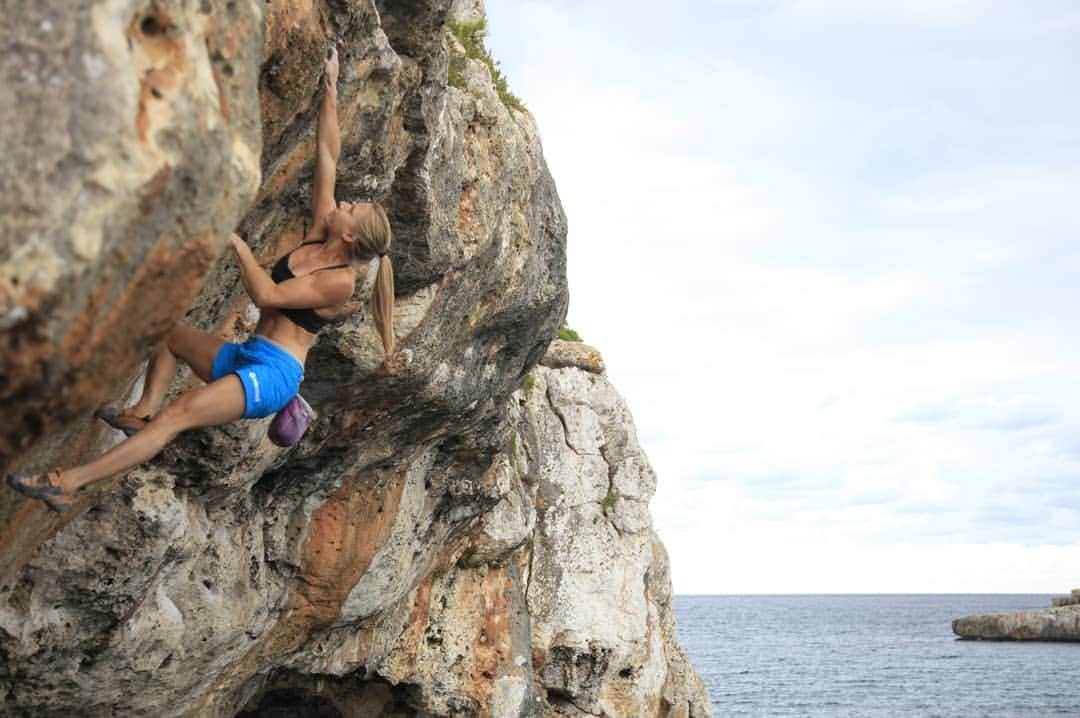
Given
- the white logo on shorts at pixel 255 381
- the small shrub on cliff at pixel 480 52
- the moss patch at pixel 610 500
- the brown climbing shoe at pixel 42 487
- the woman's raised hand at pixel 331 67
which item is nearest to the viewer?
the brown climbing shoe at pixel 42 487

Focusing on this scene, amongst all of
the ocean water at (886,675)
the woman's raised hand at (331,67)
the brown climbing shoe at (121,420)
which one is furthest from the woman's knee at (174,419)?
the ocean water at (886,675)

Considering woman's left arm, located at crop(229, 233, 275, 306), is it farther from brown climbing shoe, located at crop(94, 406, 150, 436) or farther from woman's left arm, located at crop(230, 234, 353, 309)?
brown climbing shoe, located at crop(94, 406, 150, 436)

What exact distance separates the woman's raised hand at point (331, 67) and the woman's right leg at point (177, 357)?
2.07 meters

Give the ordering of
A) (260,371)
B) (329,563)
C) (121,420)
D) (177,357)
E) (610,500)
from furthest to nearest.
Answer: (610,500)
(329,563)
(177,357)
(121,420)
(260,371)

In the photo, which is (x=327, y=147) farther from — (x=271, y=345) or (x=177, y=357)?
(x=177, y=357)

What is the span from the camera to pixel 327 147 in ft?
24.4

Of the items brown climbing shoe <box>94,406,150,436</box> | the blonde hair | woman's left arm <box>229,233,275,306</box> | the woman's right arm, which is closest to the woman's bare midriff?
woman's left arm <box>229,233,275,306</box>

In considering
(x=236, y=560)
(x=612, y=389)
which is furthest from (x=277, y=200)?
(x=612, y=389)

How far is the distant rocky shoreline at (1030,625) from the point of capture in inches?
3821

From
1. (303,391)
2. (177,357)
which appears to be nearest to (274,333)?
(177,357)

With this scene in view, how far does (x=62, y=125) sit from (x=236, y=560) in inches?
353

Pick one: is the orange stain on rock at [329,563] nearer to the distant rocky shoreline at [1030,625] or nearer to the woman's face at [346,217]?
the woman's face at [346,217]

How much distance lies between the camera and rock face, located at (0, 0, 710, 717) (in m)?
4.16

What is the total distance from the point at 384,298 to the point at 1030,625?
108295 mm
